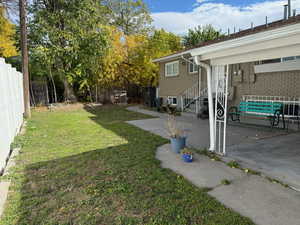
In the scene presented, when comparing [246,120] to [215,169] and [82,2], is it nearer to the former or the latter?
[215,169]

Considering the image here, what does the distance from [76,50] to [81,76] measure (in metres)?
2.35

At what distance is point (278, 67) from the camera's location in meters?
6.25

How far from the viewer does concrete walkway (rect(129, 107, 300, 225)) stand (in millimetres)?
2131

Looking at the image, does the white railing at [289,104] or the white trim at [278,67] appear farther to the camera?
the white railing at [289,104]

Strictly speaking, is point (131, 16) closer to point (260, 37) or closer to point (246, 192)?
point (260, 37)

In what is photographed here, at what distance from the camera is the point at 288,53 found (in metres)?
2.58

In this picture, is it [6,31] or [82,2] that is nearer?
[82,2]

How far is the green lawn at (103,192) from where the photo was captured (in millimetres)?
2158

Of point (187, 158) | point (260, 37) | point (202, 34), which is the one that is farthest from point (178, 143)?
point (202, 34)

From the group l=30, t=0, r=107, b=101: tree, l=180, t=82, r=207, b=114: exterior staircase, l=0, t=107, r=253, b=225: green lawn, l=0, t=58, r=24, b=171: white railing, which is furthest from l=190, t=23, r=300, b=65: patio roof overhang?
l=30, t=0, r=107, b=101: tree

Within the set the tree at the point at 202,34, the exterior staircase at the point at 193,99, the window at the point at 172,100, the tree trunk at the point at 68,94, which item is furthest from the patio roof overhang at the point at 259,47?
the tree at the point at 202,34

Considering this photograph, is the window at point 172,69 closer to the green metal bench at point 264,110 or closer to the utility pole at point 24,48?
the green metal bench at point 264,110

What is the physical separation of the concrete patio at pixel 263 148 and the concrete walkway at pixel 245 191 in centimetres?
34

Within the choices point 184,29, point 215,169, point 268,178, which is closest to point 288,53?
point 268,178
